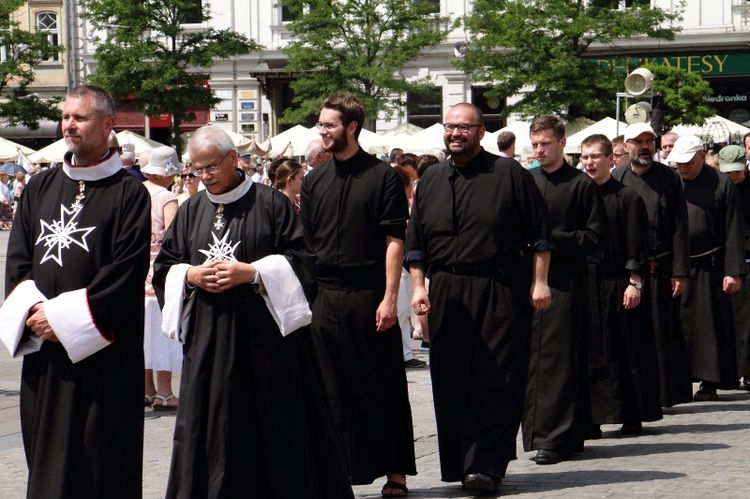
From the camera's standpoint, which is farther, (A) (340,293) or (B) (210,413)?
(A) (340,293)

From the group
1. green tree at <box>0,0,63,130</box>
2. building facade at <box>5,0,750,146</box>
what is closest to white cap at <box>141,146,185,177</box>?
building facade at <box>5,0,750,146</box>

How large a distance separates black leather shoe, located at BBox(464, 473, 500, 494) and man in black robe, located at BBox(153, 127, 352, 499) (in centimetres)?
122

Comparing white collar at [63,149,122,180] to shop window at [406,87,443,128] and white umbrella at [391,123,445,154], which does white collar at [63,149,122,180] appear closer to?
white umbrella at [391,123,445,154]

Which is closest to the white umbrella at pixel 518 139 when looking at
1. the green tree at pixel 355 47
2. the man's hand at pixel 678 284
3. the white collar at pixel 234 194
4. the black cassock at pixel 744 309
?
the green tree at pixel 355 47

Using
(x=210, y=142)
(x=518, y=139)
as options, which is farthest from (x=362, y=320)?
(x=518, y=139)

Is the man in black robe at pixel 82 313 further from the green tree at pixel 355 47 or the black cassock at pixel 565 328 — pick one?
the green tree at pixel 355 47

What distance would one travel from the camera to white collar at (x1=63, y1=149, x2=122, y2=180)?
6066mm

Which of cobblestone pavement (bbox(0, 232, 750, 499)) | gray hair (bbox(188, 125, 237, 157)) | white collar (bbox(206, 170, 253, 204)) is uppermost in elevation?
gray hair (bbox(188, 125, 237, 157))

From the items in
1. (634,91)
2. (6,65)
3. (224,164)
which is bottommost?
(224,164)

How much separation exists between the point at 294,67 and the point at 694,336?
27194 mm

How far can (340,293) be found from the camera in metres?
7.39

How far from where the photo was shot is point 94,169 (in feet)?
19.9

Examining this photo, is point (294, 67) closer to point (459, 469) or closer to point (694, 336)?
point (694, 336)

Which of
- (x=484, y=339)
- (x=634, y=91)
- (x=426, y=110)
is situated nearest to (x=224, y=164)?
(x=484, y=339)
